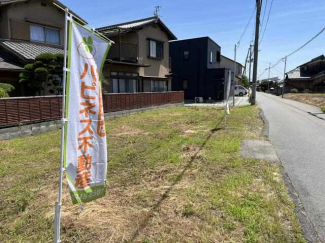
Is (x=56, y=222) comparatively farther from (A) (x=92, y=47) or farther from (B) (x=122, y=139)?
(B) (x=122, y=139)

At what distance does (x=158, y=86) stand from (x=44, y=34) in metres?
9.72

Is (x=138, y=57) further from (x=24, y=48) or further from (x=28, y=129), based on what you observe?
(x=28, y=129)

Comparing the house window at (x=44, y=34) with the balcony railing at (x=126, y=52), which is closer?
the house window at (x=44, y=34)

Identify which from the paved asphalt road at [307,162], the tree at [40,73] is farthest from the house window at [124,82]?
the paved asphalt road at [307,162]

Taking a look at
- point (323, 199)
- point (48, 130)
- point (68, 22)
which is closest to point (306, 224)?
point (323, 199)

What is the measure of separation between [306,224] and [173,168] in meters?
2.59

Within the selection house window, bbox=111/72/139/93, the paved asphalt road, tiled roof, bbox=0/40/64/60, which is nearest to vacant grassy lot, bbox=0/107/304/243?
the paved asphalt road

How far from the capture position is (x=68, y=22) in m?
2.31

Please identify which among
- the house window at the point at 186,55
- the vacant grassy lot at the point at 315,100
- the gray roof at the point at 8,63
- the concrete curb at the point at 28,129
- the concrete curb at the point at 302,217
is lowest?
the concrete curb at the point at 302,217

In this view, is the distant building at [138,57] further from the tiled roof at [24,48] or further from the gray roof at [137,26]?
the tiled roof at [24,48]

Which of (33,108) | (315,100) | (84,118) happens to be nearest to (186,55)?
(315,100)

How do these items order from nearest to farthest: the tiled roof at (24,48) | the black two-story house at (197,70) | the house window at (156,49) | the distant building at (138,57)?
the tiled roof at (24,48) → the distant building at (138,57) → the house window at (156,49) → the black two-story house at (197,70)

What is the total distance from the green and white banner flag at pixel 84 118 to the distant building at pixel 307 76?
4444 cm

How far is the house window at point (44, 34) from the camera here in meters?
14.0
